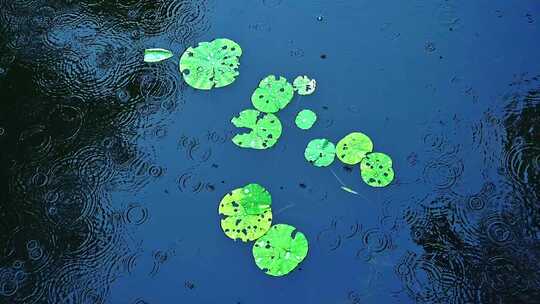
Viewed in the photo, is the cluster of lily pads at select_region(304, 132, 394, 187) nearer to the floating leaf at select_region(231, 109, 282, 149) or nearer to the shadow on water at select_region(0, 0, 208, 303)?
the floating leaf at select_region(231, 109, 282, 149)

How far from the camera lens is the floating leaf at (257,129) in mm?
2371

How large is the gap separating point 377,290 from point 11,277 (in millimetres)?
1374

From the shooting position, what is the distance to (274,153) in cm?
237

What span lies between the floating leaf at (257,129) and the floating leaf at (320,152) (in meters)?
0.14

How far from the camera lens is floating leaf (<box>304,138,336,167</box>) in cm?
233

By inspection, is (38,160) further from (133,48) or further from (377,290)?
(377,290)

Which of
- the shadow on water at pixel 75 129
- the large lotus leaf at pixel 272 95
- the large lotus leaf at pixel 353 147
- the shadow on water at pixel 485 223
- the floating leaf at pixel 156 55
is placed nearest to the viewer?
the shadow on water at pixel 485 223

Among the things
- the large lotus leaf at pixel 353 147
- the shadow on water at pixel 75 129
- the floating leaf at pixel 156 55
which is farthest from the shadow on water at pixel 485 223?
the floating leaf at pixel 156 55

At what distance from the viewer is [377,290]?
210 cm

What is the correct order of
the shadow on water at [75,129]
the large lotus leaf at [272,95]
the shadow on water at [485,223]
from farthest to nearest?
the large lotus leaf at [272,95] → the shadow on water at [75,129] → the shadow on water at [485,223]

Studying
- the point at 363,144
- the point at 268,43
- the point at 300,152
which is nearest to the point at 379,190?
the point at 363,144

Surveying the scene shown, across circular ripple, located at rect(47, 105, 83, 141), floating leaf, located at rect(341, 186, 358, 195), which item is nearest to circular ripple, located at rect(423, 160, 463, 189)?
floating leaf, located at rect(341, 186, 358, 195)

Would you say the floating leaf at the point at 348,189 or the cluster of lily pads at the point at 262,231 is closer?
the cluster of lily pads at the point at 262,231

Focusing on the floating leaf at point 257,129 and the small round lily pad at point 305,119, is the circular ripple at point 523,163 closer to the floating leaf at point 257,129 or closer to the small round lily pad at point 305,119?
the small round lily pad at point 305,119
